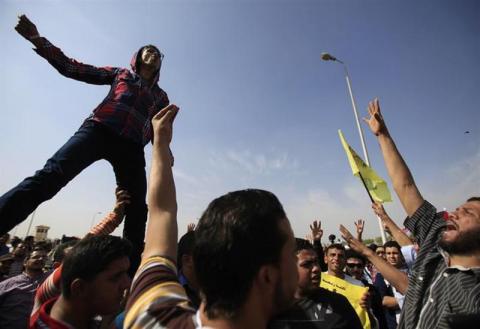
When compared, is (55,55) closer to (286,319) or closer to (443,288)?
(286,319)

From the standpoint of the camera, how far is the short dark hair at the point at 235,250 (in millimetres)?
874

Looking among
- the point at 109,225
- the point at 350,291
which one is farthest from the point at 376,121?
the point at 109,225

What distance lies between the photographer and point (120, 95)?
2480 mm

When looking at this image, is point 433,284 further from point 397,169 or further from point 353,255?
point 353,255

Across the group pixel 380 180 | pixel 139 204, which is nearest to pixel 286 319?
pixel 139 204

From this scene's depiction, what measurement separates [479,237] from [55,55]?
3667 millimetres

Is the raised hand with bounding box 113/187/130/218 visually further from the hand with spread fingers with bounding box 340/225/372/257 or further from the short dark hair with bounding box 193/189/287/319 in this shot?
the hand with spread fingers with bounding box 340/225/372/257

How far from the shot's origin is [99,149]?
7.66ft

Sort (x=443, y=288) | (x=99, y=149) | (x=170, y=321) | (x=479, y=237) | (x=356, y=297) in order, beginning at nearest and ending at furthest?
(x=170, y=321)
(x=443, y=288)
(x=479, y=237)
(x=99, y=149)
(x=356, y=297)

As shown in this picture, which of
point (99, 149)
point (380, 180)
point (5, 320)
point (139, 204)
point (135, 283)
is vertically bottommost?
point (5, 320)

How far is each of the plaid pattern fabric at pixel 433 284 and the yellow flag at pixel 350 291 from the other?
5.19 ft

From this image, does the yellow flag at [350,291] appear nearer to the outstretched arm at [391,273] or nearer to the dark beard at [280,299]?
the outstretched arm at [391,273]

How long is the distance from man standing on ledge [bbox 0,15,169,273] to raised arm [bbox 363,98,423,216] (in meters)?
2.24

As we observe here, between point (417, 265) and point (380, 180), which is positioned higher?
point (380, 180)
